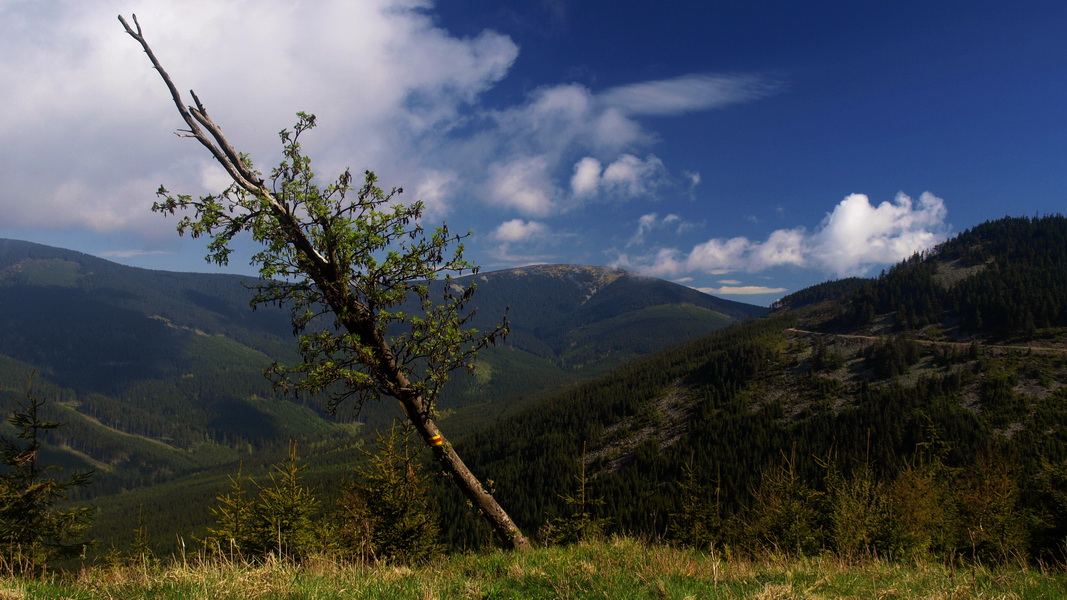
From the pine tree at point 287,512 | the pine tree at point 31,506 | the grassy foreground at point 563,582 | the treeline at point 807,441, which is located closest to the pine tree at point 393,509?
the pine tree at point 287,512

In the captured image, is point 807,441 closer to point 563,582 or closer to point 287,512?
point 287,512

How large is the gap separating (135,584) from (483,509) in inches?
282

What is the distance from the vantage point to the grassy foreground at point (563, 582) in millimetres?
5594

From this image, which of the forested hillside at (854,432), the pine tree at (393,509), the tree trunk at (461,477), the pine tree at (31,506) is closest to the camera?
the tree trunk at (461,477)

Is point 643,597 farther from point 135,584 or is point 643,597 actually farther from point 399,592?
point 135,584

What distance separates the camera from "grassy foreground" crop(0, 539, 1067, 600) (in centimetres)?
559

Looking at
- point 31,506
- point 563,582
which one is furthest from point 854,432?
point 31,506

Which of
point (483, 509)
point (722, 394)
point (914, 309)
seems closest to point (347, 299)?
point (483, 509)

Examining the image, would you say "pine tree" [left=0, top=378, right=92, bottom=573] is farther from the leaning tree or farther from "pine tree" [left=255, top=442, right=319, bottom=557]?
the leaning tree

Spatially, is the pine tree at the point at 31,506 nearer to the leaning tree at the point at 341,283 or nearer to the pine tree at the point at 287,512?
the pine tree at the point at 287,512

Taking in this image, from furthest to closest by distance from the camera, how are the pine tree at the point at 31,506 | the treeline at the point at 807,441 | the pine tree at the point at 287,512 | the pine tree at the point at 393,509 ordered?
the treeline at the point at 807,441
the pine tree at the point at 287,512
the pine tree at the point at 393,509
the pine tree at the point at 31,506

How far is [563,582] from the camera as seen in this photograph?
634 centimetres

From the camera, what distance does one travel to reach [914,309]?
194750 mm

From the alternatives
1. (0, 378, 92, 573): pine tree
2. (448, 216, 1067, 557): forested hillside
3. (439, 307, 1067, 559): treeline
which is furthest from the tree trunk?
(0, 378, 92, 573): pine tree
